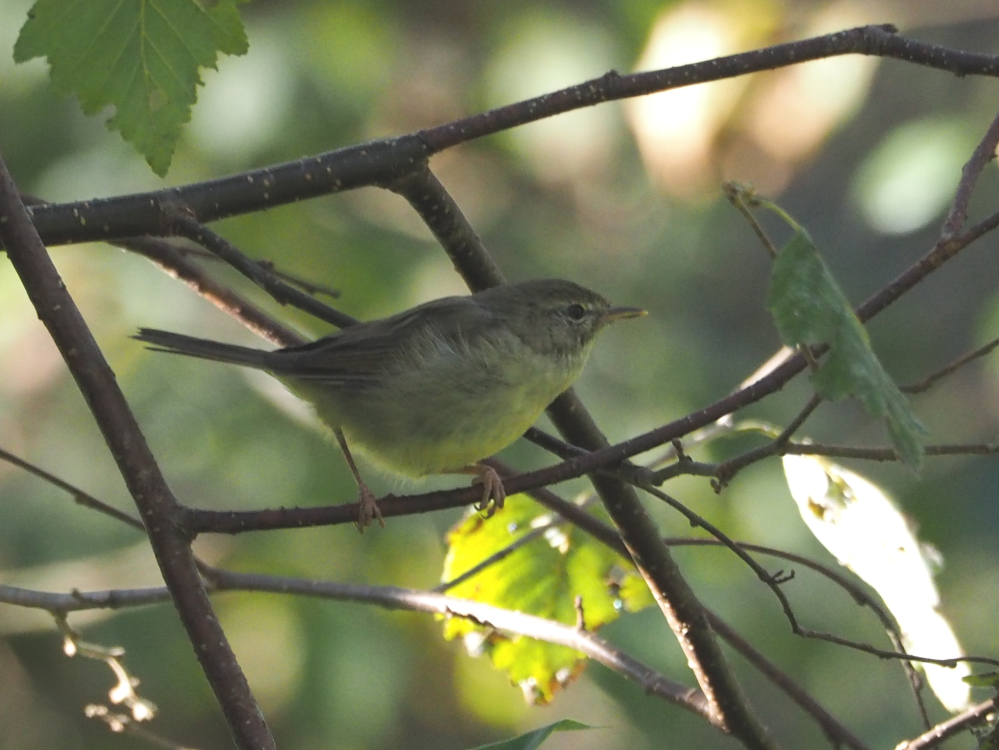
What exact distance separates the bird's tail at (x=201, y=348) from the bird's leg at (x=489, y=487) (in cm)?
62

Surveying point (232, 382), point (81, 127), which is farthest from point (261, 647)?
point (81, 127)

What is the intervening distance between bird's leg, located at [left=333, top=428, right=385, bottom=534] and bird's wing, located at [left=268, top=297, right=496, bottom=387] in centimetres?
22

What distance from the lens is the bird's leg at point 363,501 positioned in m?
2.08

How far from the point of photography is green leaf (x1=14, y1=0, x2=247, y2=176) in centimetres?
233

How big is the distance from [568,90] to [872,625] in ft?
17.2

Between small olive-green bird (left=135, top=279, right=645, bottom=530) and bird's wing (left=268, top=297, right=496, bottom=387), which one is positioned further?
bird's wing (left=268, top=297, right=496, bottom=387)

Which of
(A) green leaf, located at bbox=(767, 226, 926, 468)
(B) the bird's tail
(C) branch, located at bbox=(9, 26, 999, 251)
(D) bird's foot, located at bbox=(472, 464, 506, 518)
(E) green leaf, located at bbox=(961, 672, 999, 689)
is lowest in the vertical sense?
(E) green leaf, located at bbox=(961, 672, 999, 689)

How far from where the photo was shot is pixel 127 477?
197 cm

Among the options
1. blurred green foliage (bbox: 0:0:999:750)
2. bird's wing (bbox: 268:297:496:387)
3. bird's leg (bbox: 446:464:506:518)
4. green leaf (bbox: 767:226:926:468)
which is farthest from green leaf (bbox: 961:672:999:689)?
blurred green foliage (bbox: 0:0:999:750)

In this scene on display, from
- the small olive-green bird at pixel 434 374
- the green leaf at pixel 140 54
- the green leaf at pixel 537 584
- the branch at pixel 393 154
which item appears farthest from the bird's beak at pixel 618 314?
the green leaf at pixel 140 54

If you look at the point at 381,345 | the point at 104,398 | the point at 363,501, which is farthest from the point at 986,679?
the point at 381,345

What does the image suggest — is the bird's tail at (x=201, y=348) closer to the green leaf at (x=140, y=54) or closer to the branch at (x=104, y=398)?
the green leaf at (x=140, y=54)

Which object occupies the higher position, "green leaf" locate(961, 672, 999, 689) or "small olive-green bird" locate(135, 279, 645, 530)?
"small olive-green bird" locate(135, 279, 645, 530)

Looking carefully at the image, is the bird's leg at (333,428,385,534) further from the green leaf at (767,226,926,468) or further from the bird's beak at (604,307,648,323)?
the bird's beak at (604,307,648,323)
